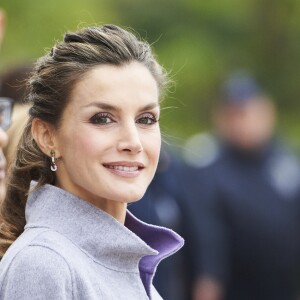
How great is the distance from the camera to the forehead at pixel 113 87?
453cm

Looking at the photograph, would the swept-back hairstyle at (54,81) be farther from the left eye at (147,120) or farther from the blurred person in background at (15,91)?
the blurred person in background at (15,91)

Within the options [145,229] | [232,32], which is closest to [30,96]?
[145,229]

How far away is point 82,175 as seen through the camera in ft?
14.9

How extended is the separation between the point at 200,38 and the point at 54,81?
10.4m

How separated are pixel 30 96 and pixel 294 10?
1102 centimetres

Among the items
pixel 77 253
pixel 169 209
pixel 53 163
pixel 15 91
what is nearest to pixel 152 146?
pixel 53 163

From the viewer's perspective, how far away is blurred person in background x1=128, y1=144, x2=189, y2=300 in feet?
25.4

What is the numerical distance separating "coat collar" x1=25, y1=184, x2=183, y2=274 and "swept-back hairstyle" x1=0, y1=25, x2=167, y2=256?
11cm

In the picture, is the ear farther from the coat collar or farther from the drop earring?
the coat collar

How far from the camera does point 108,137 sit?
14.8ft

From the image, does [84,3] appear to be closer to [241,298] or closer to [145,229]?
[241,298]

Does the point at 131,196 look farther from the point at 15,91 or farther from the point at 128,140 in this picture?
the point at 15,91

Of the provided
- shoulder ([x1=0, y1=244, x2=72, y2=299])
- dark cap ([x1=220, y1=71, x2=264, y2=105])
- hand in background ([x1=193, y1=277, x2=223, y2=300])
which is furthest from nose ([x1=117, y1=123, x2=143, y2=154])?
dark cap ([x1=220, y1=71, x2=264, y2=105])

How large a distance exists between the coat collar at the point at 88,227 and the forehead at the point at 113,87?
289 millimetres
